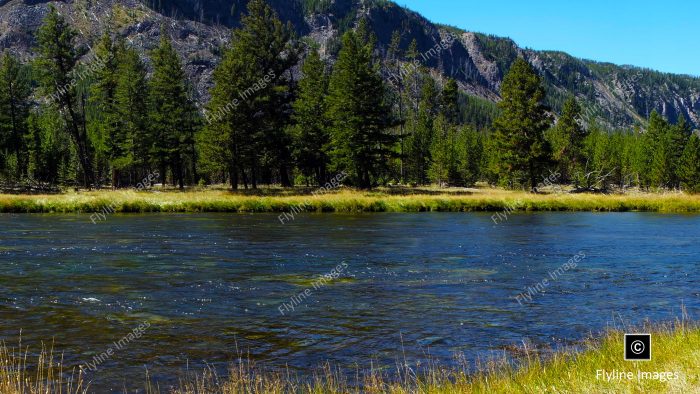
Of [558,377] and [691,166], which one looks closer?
[558,377]

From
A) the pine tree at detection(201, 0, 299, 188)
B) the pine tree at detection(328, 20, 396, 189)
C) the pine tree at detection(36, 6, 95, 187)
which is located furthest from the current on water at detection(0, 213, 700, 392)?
the pine tree at detection(36, 6, 95, 187)

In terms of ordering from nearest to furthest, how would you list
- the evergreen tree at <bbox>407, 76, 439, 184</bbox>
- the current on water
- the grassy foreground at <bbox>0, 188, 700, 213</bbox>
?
the current on water, the grassy foreground at <bbox>0, 188, 700, 213</bbox>, the evergreen tree at <bbox>407, 76, 439, 184</bbox>

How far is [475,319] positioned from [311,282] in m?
6.07

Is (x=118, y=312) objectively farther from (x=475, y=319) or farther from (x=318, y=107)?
(x=318, y=107)

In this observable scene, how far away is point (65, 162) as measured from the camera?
133 m

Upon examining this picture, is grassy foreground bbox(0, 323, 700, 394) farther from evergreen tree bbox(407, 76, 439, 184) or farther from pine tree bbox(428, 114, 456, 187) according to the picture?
pine tree bbox(428, 114, 456, 187)

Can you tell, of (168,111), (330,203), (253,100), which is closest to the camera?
(330,203)

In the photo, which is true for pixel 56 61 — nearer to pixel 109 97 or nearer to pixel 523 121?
pixel 109 97

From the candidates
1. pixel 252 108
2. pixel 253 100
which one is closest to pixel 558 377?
pixel 253 100

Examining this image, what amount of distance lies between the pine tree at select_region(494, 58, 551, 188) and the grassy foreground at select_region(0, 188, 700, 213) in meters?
13.9

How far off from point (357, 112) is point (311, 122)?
8712 millimetres

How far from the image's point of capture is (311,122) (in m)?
73.7

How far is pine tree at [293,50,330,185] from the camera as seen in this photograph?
72.8m

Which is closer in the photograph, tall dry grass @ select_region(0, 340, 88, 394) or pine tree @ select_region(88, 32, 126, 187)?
tall dry grass @ select_region(0, 340, 88, 394)
